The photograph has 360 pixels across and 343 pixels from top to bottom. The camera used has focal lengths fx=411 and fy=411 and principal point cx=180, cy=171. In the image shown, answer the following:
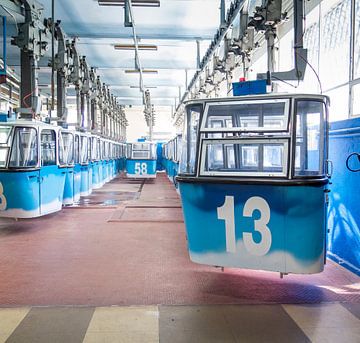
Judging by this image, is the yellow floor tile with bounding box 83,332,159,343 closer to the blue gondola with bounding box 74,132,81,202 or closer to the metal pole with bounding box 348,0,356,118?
the metal pole with bounding box 348,0,356,118

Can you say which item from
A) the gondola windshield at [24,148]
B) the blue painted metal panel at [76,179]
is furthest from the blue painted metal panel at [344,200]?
the blue painted metal panel at [76,179]

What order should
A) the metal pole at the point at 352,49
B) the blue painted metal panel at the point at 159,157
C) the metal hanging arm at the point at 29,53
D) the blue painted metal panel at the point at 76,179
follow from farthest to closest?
the blue painted metal panel at the point at 159,157, the blue painted metal panel at the point at 76,179, the metal hanging arm at the point at 29,53, the metal pole at the point at 352,49

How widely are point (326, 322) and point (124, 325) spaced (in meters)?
1.69

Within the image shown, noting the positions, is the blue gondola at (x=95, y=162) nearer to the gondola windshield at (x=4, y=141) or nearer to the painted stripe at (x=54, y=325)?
the gondola windshield at (x=4, y=141)

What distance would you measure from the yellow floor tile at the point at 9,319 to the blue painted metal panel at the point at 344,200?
356cm

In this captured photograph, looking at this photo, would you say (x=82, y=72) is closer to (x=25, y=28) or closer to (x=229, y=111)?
(x=25, y=28)

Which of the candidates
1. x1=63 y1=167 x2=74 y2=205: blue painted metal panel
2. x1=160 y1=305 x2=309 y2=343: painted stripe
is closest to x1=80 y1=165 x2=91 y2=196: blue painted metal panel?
x1=63 y1=167 x2=74 y2=205: blue painted metal panel

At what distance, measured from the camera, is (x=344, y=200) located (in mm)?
5023

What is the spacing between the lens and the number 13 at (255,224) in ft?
12.4

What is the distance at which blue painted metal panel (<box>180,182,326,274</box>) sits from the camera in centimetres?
371

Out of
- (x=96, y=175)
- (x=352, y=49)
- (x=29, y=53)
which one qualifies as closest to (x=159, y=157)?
(x=96, y=175)

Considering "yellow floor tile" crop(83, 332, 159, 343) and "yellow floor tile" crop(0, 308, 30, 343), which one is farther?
"yellow floor tile" crop(0, 308, 30, 343)

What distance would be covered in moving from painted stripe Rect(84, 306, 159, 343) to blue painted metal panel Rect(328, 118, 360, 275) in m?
2.50

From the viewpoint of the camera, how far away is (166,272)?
4.86 m
